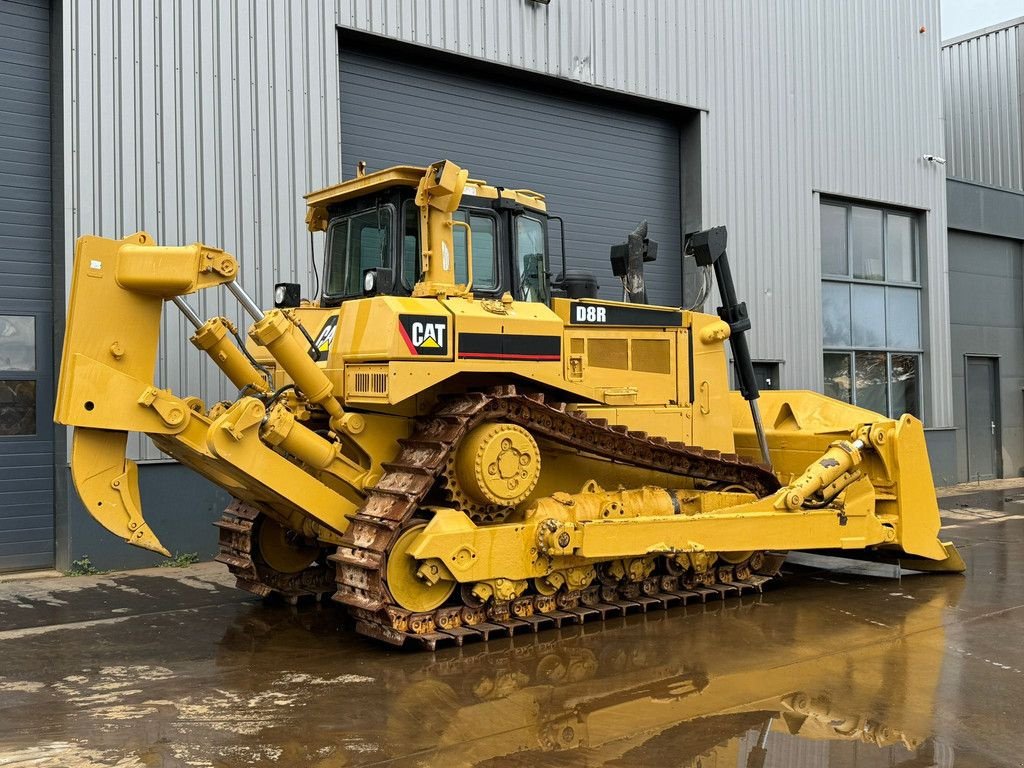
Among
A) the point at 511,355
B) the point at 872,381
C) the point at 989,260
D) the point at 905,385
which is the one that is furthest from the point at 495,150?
the point at 989,260

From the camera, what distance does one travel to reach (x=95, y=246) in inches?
254

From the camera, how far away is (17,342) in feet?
33.3

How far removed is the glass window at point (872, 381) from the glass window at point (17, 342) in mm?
13006

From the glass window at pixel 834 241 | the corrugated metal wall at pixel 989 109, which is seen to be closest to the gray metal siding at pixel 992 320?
the corrugated metal wall at pixel 989 109

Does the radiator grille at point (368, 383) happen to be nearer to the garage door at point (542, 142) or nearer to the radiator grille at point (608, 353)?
the radiator grille at point (608, 353)

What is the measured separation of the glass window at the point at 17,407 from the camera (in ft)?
33.1

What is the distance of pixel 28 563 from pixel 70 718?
5.22 m

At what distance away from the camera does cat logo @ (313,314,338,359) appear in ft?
25.3

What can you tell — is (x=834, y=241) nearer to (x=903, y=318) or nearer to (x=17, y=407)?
(x=903, y=318)

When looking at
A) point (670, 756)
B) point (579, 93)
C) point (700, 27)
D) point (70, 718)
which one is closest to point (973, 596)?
point (670, 756)

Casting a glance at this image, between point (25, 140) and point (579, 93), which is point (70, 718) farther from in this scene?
point (579, 93)

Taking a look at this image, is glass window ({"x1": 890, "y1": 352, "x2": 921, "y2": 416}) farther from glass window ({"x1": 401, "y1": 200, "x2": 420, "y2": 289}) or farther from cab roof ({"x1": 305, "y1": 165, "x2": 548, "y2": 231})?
glass window ({"x1": 401, "y1": 200, "x2": 420, "y2": 289})

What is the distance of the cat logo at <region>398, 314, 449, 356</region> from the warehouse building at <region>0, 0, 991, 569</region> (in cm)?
431

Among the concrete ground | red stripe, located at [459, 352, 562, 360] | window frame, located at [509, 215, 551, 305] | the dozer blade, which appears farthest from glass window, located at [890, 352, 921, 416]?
the dozer blade
